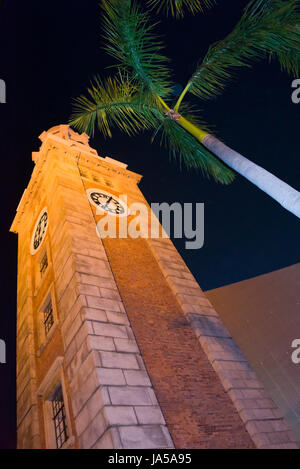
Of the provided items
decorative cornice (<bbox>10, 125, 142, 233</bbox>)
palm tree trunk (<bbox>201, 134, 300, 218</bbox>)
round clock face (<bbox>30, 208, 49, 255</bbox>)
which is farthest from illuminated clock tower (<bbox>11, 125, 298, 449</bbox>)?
palm tree trunk (<bbox>201, 134, 300, 218</bbox>)

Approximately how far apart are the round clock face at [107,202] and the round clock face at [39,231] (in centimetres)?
187

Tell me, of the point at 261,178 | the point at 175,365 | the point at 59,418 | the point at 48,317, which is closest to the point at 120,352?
the point at 175,365

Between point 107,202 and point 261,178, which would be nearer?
point 261,178

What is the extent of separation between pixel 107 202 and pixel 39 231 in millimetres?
2863

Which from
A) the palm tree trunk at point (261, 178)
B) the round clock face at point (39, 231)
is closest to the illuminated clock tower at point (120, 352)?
the round clock face at point (39, 231)

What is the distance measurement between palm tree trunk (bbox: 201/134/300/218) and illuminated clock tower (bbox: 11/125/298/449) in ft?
13.8

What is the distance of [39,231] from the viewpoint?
14914 millimetres

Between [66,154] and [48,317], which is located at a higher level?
[66,154]

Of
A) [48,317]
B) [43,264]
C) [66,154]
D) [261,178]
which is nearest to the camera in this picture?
[261,178]

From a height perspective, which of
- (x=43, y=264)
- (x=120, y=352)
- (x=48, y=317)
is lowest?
(x=120, y=352)

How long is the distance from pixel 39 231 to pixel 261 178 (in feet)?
31.9

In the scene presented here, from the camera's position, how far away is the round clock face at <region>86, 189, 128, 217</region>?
14266mm

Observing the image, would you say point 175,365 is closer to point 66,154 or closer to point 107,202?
point 107,202

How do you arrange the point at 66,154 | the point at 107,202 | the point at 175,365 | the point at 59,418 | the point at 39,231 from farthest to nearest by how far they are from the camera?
the point at 66,154, the point at 107,202, the point at 39,231, the point at 59,418, the point at 175,365
